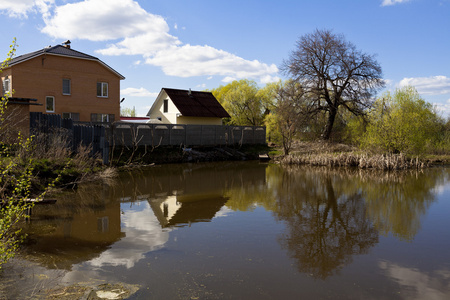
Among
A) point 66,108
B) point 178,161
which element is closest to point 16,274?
point 178,161

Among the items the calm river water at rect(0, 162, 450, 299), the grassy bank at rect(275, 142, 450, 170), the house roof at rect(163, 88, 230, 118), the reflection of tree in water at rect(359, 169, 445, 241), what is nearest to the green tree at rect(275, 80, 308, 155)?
the grassy bank at rect(275, 142, 450, 170)

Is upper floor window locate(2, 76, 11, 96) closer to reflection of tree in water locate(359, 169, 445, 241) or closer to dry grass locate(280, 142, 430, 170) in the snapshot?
dry grass locate(280, 142, 430, 170)

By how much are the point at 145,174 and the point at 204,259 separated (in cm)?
1415

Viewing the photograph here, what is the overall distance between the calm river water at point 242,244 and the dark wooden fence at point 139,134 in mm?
4316

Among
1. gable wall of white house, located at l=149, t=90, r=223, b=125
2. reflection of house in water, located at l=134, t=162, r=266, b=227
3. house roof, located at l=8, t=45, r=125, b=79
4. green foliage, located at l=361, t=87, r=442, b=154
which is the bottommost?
reflection of house in water, located at l=134, t=162, r=266, b=227

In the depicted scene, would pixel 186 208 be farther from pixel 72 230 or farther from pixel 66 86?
pixel 66 86

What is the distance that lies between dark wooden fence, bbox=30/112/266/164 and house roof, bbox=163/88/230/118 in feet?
21.4

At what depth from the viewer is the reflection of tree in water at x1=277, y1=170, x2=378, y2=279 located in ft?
24.3

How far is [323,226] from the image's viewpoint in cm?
992

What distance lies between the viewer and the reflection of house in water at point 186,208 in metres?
10.5

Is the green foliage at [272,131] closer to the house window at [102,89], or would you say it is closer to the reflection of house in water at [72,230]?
the house window at [102,89]

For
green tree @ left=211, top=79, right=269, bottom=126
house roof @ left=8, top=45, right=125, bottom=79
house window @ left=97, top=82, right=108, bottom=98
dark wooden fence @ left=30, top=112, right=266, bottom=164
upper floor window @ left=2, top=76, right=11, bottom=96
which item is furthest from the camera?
green tree @ left=211, top=79, right=269, bottom=126

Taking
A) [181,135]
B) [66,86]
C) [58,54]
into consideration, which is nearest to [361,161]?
[181,135]

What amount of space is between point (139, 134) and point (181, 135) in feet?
12.5
